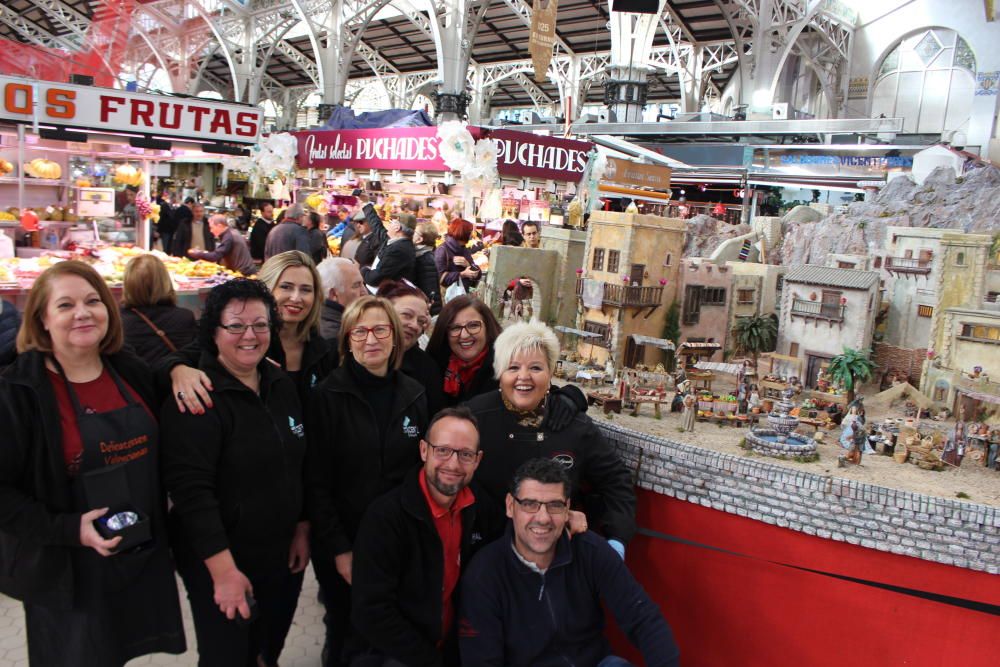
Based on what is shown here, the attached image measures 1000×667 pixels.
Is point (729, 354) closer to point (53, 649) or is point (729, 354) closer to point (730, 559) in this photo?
point (730, 559)

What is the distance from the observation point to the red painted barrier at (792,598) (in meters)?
2.64

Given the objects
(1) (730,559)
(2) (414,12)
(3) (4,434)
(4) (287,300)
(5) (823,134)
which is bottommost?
(1) (730,559)

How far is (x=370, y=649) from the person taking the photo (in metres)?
2.64

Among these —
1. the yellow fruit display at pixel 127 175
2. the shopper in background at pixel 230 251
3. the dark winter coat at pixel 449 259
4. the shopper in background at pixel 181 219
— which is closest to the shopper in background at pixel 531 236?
the dark winter coat at pixel 449 259

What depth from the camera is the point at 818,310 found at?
12.7 ft

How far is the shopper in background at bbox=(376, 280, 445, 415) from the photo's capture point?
3.09 m

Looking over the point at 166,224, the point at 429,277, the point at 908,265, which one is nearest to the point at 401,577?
the point at 908,265

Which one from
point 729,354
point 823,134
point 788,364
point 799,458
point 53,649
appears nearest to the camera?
point 53,649

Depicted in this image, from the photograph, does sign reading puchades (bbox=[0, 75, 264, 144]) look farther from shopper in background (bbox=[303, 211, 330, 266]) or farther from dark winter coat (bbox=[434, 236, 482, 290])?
dark winter coat (bbox=[434, 236, 482, 290])

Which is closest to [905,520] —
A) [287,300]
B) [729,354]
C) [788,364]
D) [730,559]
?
[730,559]

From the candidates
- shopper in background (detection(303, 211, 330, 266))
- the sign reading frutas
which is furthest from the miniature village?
the sign reading frutas

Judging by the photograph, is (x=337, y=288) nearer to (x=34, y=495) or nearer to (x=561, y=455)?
(x=561, y=455)

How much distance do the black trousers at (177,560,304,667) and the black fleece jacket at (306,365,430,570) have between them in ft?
0.66

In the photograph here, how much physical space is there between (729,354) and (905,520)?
1.81 metres
